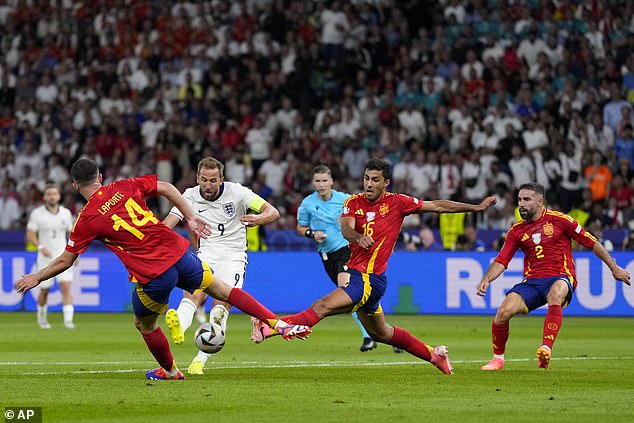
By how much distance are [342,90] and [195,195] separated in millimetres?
16950

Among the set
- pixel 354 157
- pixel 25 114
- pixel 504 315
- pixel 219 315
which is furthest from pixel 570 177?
pixel 219 315

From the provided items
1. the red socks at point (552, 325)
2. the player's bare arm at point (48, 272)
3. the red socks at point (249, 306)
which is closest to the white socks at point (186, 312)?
the red socks at point (249, 306)

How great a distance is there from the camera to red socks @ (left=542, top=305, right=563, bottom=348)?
1302cm

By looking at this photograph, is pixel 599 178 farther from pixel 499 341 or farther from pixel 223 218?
pixel 223 218

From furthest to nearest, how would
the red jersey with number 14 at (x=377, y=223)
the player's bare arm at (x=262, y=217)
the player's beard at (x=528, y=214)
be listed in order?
the player's beard at (x=528, y=214) < the red jersey with number 14 at (x=377, y=223) < the player's bare arm at (x=262, y=217)

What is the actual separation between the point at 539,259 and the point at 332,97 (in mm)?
16802

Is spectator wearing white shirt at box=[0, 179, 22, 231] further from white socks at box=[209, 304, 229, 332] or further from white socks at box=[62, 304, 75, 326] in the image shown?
white socks at box=[209, 304, 229, 332]

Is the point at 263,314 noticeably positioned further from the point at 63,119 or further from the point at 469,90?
the point at 63,119

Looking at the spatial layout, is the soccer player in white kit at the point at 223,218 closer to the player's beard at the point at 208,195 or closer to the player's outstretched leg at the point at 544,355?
the player's beard at the point at 208,195

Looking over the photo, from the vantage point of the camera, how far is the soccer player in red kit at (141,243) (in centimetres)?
1121

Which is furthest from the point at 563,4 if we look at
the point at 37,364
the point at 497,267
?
the point at 37,364

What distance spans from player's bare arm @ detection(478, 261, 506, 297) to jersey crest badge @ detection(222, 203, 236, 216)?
278cm

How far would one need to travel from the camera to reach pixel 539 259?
13.8 meters

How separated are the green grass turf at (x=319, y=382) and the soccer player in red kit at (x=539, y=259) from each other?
0.70 m
